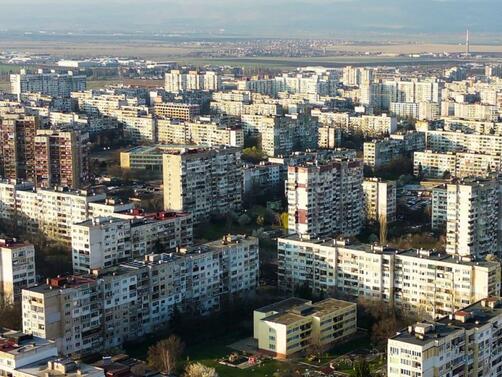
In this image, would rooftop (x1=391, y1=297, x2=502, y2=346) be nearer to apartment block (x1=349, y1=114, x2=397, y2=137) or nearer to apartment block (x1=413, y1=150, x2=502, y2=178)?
apartment block (x1=413, y1=150, x2=502, y2=178)

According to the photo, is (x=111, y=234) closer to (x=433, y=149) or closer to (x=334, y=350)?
(x=334, y=350)

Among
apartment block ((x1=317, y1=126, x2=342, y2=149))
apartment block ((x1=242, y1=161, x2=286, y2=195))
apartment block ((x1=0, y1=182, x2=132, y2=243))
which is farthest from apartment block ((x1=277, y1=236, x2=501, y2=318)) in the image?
apartment block ((x1=317, y1=126, x2=342, y2=149))

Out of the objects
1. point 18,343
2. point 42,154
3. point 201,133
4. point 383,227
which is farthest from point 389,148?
point 18,343

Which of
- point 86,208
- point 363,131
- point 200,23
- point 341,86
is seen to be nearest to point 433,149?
point 363,131

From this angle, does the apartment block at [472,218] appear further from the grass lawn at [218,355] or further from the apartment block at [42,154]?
the apartment block at [42,154]

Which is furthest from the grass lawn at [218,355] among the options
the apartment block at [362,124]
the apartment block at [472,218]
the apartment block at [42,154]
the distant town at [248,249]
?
the apartment block at [362,124]
